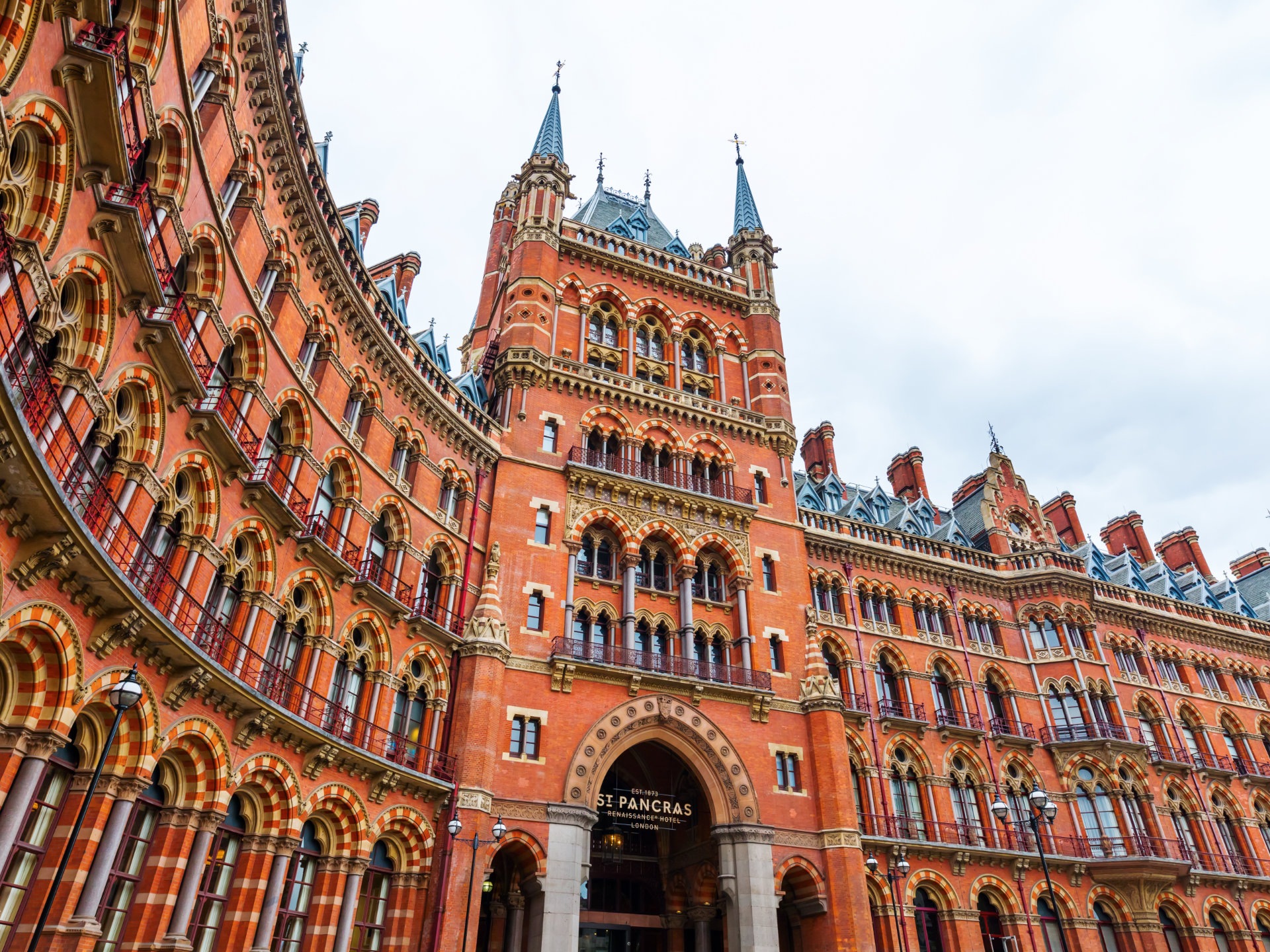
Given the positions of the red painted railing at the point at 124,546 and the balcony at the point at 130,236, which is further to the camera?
the balcony at the point at 130,236

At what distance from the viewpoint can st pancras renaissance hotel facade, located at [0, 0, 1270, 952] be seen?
1404cm

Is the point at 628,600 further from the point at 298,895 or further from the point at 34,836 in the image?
the point at 34,836

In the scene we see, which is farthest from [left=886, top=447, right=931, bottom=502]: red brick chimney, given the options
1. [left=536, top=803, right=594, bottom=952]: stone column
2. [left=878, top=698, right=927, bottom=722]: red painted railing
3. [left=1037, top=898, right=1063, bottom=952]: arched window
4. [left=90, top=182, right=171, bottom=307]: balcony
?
[left=90, top=182, right=171, bottom=307]: balcony

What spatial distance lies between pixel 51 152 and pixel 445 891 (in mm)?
19458

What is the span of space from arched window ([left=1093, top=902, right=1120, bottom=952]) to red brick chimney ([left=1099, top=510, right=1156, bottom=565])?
89.2ft

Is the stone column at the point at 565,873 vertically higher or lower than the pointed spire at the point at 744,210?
lower

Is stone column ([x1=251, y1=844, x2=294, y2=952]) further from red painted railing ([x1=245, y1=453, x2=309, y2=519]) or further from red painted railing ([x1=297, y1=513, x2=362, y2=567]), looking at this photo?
red painted railing ([x1=245, y1=453, x2=309, y2=519])

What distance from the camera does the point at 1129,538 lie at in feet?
188

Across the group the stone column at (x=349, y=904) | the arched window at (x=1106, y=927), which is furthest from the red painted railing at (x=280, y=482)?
the arched window at (x=1106, y=927)

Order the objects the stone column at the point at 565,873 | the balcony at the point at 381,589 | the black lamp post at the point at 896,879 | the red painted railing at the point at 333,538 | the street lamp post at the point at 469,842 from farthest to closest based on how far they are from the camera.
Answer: the black lamp post at the point at 896,879, the stone column at the point at 565,873, the balcony at the point at 381,589, the red painted railing at the point at 333,538, the street lamp post at the point at 469,842

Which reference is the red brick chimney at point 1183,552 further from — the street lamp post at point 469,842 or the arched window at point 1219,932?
the street lamp post at point 469,842

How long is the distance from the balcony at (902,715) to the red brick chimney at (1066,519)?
20.9m

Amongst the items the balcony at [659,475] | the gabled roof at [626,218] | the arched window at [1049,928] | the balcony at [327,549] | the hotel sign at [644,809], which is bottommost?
the arched window at [1049,928]

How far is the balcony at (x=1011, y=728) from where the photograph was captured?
37.6 metres
